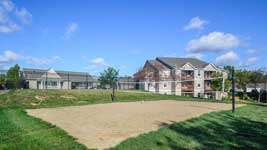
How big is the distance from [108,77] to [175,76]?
1128cm

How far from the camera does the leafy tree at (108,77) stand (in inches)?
830

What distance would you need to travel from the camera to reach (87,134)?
15.8ft

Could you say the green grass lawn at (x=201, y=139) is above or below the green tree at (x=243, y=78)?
below

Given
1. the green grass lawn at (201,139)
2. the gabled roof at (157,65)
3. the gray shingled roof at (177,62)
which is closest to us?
the green grass lawn at (201,139)

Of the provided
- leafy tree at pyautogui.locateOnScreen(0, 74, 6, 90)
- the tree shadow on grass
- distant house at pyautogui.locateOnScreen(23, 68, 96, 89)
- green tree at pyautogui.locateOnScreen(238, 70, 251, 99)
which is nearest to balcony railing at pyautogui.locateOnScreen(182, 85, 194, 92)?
green tree at pyautogui.locateOnScreen(238, 70, 251, 99)

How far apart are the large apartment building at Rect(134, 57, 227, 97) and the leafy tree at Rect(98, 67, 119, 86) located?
4.95 metres

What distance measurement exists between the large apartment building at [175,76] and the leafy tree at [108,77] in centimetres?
495

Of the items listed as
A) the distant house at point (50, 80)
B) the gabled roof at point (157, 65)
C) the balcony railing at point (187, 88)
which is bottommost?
the balcony railing at point (187, 88)

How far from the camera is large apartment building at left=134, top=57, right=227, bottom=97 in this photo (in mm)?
33719

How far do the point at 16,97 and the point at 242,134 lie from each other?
11.2 metres

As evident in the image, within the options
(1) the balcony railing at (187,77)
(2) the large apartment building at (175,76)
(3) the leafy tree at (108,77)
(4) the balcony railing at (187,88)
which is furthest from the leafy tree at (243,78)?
(3) the leafy tree at (108,77)

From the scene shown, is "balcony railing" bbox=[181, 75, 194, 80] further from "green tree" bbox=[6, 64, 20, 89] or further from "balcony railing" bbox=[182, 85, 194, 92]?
"green tree" bbox=[6, 64, 20, 89]

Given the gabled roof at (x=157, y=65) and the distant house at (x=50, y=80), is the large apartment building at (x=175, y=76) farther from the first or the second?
the distant house at (x=50, y=80)

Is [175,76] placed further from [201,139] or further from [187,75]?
[201,139]
